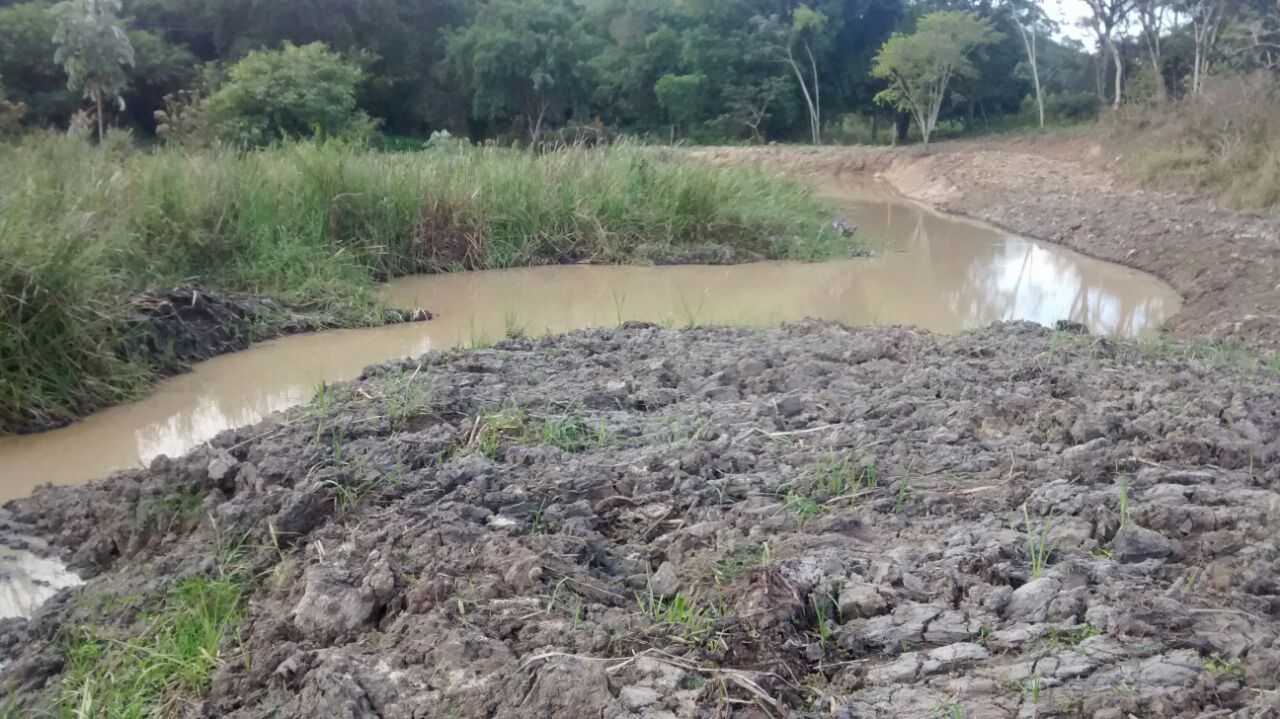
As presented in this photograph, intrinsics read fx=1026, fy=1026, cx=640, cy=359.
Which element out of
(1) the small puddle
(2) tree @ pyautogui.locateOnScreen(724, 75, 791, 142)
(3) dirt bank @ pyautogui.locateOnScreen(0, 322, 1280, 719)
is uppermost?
(2) tree @ pyautogui.locateOnScreen(724, 75, 791, 142)

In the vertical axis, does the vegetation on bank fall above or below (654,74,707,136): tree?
below

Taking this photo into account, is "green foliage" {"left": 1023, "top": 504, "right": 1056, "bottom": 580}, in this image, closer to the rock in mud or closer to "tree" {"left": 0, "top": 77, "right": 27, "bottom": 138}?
the rock in mud

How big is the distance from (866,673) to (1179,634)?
2.45 feet

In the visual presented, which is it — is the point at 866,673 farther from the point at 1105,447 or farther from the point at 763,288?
the point at 763,288

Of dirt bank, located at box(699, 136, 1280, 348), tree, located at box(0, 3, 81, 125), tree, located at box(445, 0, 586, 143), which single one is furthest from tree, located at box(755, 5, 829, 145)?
tree, located at box(0, 3, 81, 125)

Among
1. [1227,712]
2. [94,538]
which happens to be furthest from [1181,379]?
[94,538]

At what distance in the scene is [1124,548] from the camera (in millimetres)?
2920

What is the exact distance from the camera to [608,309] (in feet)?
28.6

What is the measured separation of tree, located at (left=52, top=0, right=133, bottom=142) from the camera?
18.0 metres

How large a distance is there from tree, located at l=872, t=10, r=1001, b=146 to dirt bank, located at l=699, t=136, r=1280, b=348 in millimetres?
1636

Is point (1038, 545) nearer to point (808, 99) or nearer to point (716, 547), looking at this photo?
point (716, 547)

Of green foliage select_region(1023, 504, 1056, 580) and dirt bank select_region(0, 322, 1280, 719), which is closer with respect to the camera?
dirt bank select_region(0, 322, 1280, 719)

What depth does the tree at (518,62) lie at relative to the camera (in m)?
27.6

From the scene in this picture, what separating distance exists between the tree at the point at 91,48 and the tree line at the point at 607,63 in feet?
0.15
